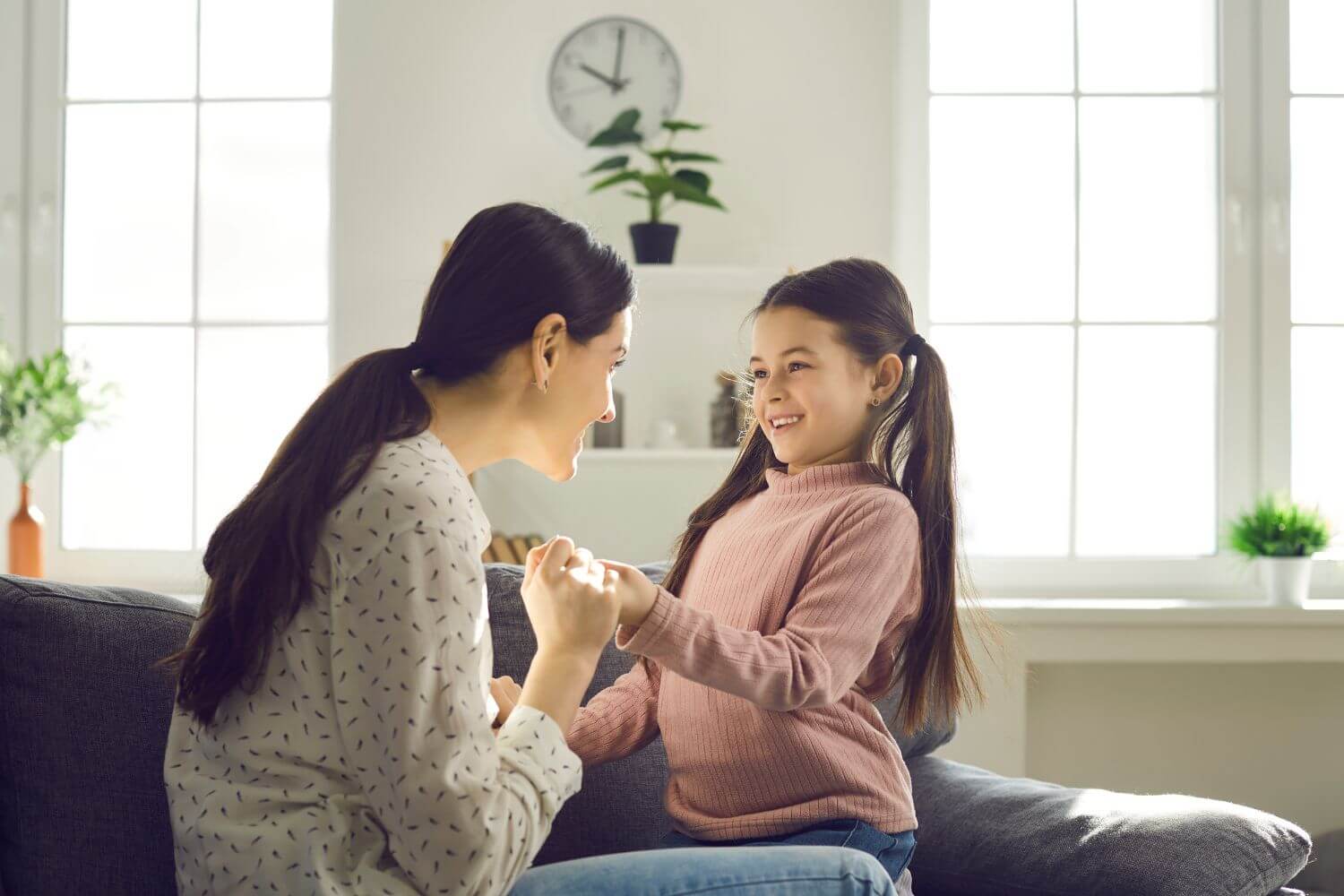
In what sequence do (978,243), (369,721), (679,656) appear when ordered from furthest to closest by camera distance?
(978,243)
(679,656)
(369,721)

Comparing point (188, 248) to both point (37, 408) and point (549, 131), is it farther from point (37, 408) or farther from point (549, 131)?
point (549, 131)

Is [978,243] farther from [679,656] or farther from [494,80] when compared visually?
[679,656]

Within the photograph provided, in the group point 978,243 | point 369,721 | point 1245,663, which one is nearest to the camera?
point 369,721

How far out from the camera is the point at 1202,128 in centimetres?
325

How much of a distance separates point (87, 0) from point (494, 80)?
1240mm

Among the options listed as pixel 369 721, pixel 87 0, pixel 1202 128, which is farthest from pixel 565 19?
pixel 369 721

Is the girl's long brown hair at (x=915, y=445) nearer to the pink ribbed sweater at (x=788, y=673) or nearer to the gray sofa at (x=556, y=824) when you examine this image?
the pink ribbed sweater at (x=788, y=673)

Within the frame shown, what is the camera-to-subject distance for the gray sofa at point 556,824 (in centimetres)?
131

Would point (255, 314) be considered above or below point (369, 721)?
above

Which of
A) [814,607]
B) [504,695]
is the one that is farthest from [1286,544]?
[504,695]

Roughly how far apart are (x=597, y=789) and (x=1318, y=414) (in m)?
2.51

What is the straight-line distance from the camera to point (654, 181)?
9.68 feet

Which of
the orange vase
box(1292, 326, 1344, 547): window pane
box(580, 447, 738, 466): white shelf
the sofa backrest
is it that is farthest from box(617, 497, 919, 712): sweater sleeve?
the orange vase

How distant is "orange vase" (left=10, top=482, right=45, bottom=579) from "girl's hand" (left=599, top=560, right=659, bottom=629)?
2.42 metres
